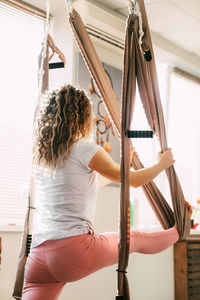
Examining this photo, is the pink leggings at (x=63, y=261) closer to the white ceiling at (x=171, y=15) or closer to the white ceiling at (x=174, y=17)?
the white ceiling at (x=171, y=15)

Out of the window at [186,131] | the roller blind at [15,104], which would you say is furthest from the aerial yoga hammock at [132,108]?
the window at [186,131]

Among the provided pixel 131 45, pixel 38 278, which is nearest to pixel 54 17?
pixel 131 45

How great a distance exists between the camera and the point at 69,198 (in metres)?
1.58

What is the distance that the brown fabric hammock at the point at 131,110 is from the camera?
1.54 meters

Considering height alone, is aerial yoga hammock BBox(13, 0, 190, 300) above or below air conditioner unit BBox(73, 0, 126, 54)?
below

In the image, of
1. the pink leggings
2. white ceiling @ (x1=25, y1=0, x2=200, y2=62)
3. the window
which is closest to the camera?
the pink leggings

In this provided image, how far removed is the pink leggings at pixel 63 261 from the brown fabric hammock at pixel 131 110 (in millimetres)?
103

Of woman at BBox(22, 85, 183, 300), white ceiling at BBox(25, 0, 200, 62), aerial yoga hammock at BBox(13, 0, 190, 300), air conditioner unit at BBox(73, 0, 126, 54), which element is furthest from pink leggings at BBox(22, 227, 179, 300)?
white ceiling at BBox(25, 0, 200, 62)

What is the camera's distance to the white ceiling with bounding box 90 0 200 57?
10.6 feet

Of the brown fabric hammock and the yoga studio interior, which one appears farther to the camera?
the yoga studio interior

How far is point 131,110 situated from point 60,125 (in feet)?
0.99

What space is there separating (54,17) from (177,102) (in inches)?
67.7

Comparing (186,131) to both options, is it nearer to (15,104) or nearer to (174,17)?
(174,17)

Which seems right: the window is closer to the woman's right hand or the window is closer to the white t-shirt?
the woman's right hand
